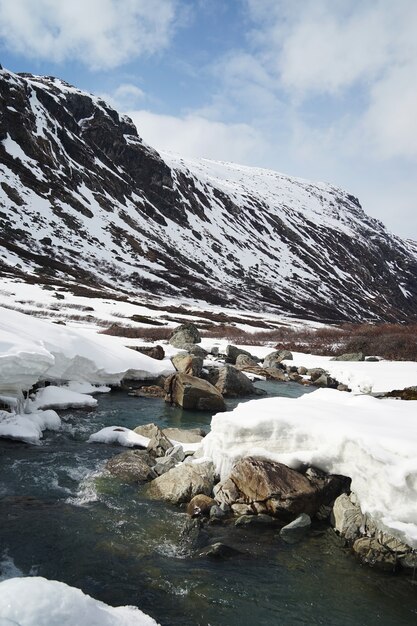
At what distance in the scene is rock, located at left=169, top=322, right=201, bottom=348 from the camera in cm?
3381

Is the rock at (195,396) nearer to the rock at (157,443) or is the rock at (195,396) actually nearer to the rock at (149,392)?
the rock at (149,392)

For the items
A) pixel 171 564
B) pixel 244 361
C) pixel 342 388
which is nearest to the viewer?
pixel 171 564

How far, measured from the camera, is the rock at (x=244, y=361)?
3187 cm

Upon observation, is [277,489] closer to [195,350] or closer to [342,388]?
[342,388]

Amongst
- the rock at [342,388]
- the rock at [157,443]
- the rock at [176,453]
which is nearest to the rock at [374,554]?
the rock at [176,453]

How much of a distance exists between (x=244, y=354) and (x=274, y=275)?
99850 millimetres

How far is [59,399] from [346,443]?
11837 mm

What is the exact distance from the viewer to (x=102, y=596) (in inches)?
277

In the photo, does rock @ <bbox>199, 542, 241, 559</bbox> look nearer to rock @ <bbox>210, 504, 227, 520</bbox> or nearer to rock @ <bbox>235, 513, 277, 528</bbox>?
rock @ <bbox>235, 513, 277, 528</bbox>

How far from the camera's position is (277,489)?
9.79m

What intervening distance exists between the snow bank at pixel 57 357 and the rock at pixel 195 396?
132 inches

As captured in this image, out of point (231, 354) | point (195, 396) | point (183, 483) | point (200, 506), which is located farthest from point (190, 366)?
point (200, 506)

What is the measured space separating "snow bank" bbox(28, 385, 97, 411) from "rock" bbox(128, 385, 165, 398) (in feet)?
9.06

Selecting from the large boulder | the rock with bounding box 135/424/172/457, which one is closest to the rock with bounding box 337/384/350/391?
the rock with bounding box 135/424/172/457
